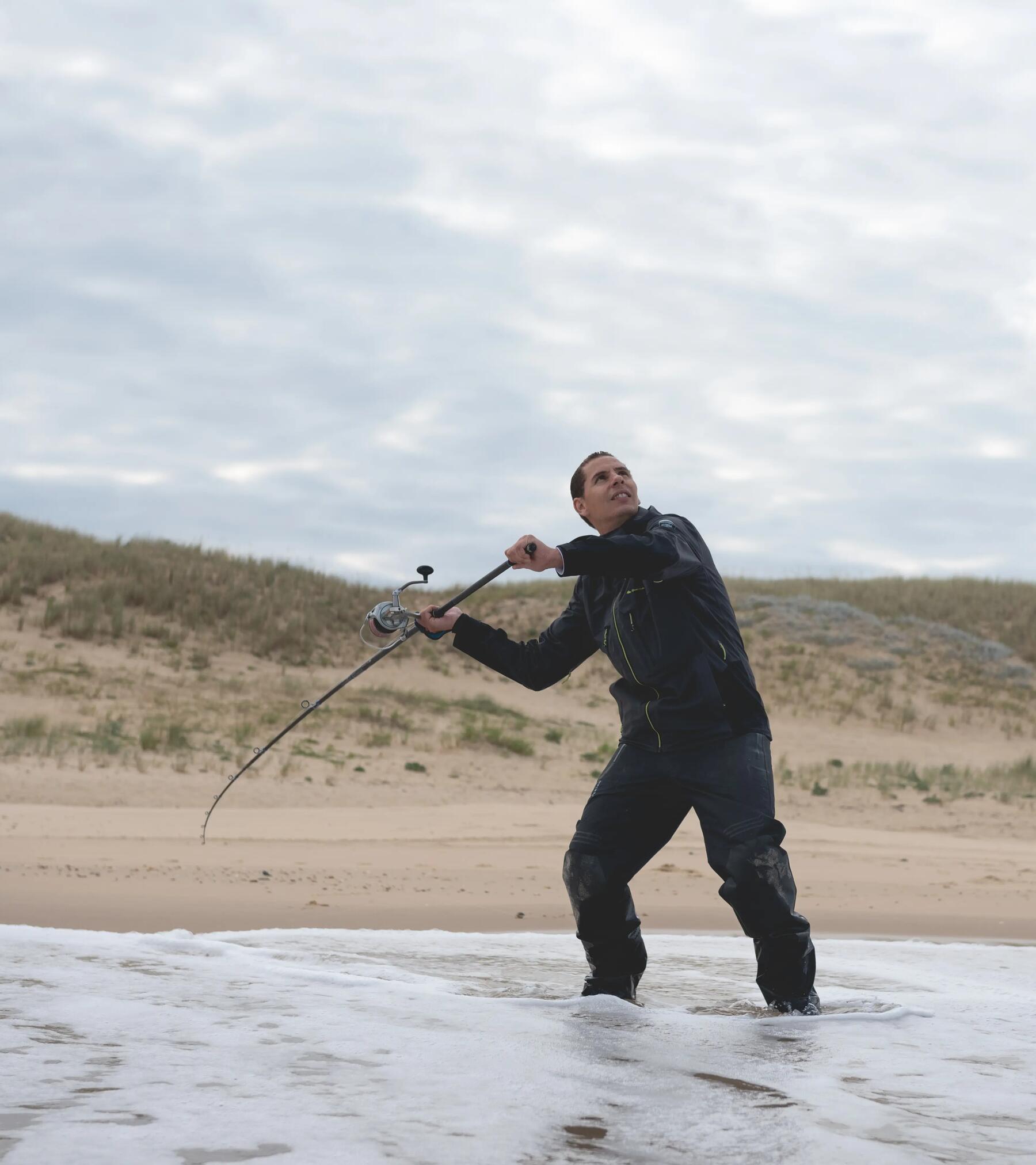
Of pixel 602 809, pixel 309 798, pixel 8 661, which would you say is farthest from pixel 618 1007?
pixel 8 661

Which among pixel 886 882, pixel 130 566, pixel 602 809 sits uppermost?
pixel 130 566

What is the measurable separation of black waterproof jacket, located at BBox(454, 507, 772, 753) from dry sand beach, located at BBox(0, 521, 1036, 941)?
2833 mm

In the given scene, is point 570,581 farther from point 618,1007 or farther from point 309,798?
point 618,1007

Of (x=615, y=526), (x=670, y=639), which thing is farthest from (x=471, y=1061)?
(x=615, y=526)

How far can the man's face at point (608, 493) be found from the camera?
4207 millimetres

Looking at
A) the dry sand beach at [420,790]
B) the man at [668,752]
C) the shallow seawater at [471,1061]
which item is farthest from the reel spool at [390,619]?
the dry sand beach at [420,790]

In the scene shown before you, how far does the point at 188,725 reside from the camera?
13.6 meters

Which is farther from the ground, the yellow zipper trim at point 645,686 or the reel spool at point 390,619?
the reel spool at point 390,619

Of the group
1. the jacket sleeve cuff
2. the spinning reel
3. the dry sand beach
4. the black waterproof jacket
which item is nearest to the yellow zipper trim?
the black waterproof jacket

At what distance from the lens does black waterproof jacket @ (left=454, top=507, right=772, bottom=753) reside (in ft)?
12.4

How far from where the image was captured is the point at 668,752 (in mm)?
3900

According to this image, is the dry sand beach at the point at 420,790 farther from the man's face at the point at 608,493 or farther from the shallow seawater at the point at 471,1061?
the man's face at the point at 608,493

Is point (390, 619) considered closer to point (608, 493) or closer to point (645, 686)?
point (608, 493)

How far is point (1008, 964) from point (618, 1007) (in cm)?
235
